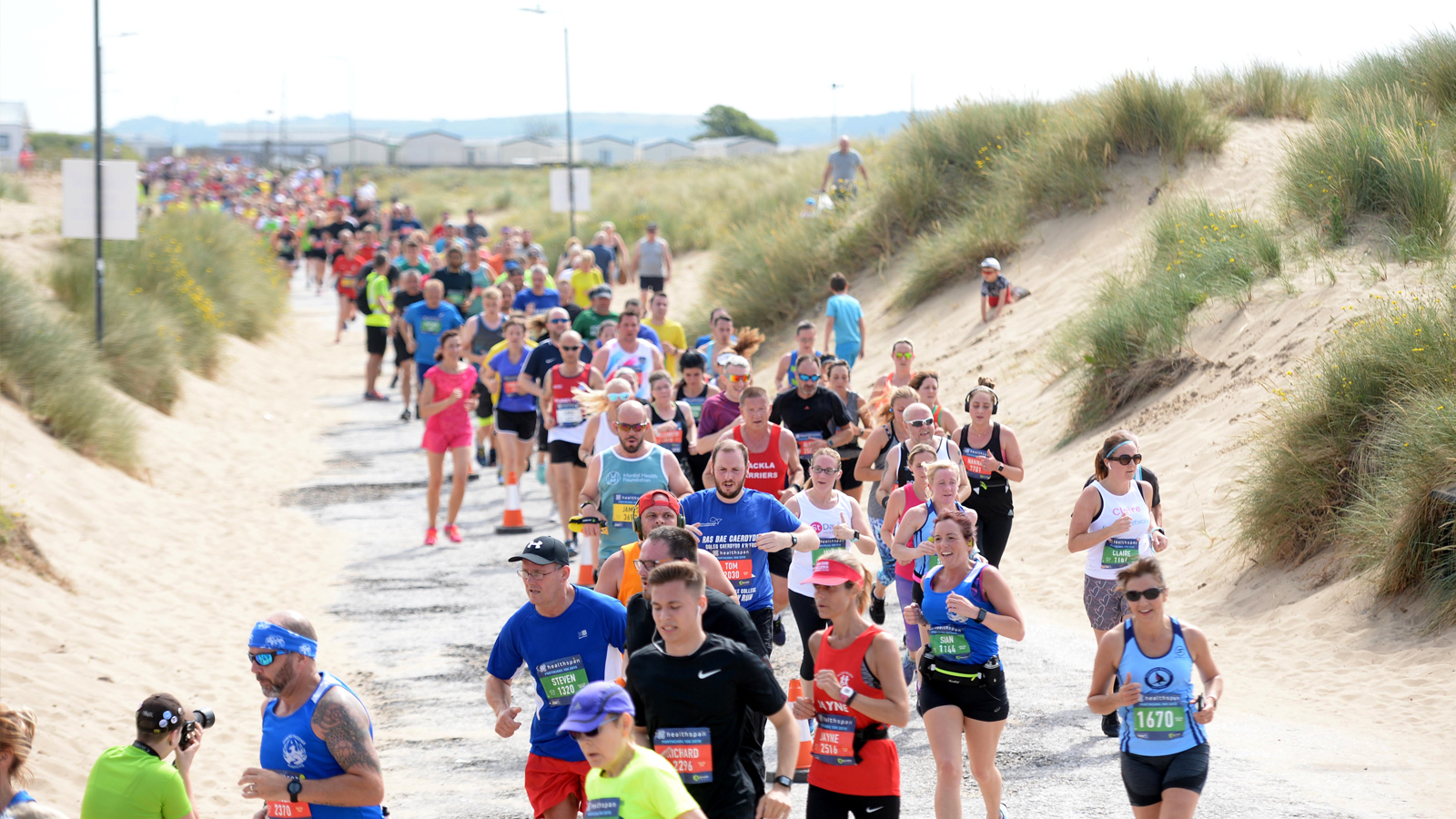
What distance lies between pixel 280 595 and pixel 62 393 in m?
4.77

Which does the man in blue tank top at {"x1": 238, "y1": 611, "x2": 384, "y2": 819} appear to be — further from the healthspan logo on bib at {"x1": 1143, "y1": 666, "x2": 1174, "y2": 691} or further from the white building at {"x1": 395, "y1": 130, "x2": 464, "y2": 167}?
the white building at {"x1": 395, "y1": 130, "x2": 464, "y2": 167}

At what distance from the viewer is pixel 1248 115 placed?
2117 cm

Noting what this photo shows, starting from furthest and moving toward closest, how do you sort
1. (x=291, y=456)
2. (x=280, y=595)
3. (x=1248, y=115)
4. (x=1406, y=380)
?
Answer: (x=1248, y=115) < (x=291, y=456) < (x=280, y=595) < (x=1406, y=380)

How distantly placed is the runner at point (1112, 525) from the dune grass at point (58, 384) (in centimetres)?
1165

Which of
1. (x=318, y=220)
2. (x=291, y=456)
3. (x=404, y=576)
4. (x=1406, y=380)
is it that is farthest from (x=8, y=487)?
(x=318, y=220)

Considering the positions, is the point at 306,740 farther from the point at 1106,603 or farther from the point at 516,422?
the point at 516,422

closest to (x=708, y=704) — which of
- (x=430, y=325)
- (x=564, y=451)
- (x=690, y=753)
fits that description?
(x=690, y=753)

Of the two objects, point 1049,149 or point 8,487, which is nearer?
point 8,487

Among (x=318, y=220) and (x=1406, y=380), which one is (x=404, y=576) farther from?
(x=318, y=220)

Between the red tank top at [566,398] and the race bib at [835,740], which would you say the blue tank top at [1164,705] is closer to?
the race bib at [835,740]

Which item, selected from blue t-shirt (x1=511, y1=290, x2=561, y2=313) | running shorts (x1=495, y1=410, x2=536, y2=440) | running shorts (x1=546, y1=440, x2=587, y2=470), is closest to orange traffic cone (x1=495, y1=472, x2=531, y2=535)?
running shorts (x1=495, y1=410, x2=536, y2=440)

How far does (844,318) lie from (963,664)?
9.70 m

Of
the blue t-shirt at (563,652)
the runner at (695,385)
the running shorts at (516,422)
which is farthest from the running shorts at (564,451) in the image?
the blue t-shirt at (563,652)

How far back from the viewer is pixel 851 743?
523cm
